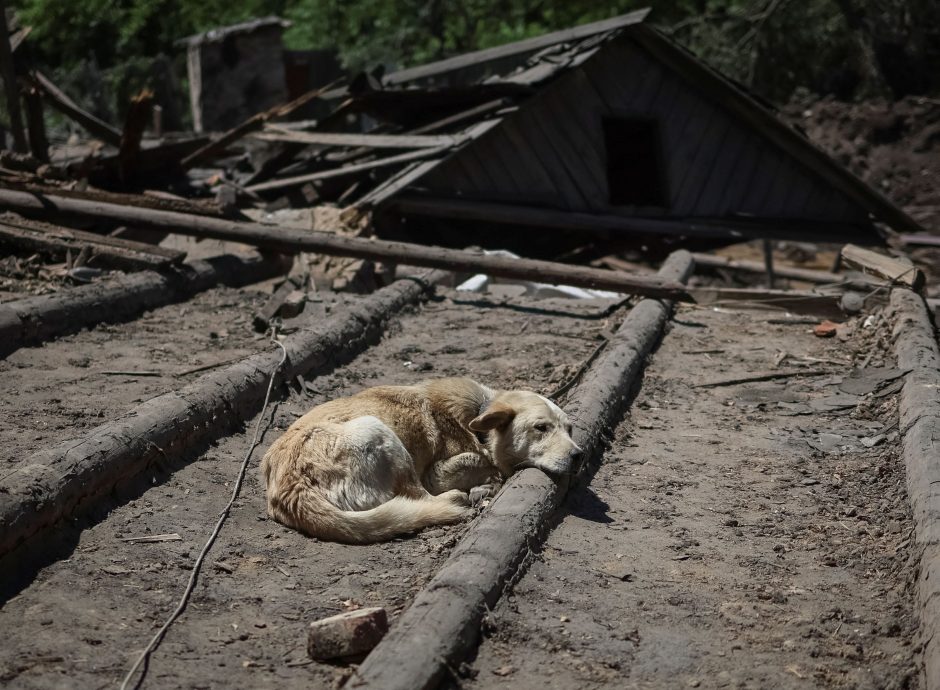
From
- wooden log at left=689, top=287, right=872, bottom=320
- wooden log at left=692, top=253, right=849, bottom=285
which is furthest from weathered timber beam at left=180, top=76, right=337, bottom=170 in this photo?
wooden log at left=692, top=253, right=849, bottom=285

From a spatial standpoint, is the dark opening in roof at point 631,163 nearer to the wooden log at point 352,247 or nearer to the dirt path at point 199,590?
the wooden log at point 352,247

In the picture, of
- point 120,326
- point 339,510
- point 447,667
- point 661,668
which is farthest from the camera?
point 120,326

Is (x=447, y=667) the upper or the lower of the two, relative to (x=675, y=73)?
lower

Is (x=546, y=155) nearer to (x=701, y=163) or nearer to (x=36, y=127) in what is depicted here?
(x=701, y=163)

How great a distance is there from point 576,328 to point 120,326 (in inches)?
149

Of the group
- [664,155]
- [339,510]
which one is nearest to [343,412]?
[339,510]

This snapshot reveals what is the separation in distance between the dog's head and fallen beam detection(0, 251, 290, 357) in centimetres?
375

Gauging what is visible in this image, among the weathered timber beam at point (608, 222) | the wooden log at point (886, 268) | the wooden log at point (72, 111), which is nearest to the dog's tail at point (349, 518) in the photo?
the wooden log at point (886, 268)

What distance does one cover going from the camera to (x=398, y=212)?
11766mm

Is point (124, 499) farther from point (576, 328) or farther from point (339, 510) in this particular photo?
point (576, 328)

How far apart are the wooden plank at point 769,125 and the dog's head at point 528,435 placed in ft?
29.4

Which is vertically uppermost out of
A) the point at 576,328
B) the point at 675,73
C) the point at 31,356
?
the point at 675,73

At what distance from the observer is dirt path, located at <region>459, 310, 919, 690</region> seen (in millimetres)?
3727

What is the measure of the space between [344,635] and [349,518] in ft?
3.33
